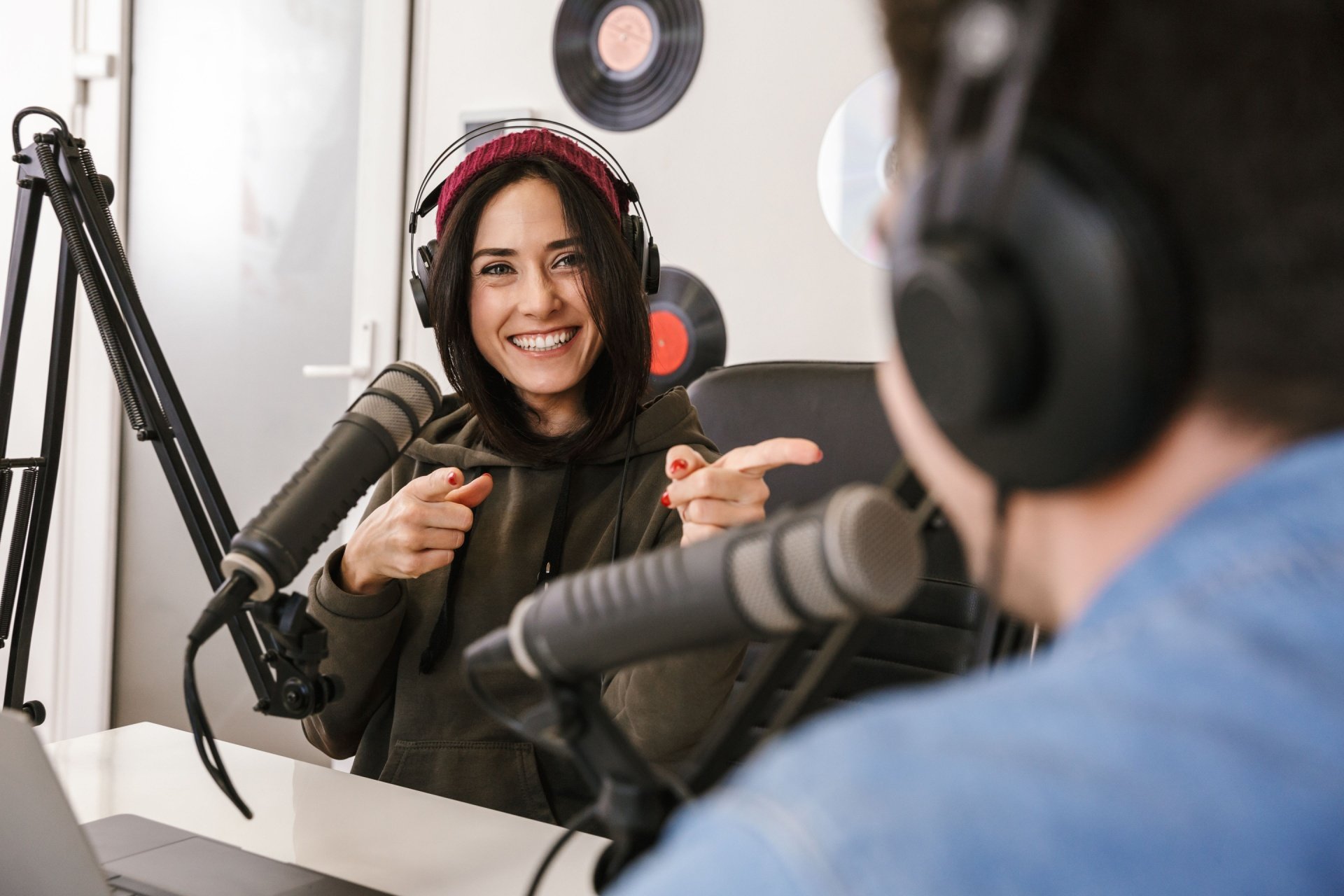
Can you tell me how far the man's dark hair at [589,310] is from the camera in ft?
4.06

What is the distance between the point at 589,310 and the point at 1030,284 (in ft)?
3.23

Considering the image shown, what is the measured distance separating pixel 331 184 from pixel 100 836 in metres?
2.06

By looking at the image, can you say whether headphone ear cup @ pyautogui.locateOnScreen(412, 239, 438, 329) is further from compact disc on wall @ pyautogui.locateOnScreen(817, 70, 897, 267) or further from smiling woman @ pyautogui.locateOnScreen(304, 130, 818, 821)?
compact disc on wall @ pyautogui.locateOnScreen(817, 70, 897, 267)

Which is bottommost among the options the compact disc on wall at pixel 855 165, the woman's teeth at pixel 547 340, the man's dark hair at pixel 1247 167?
the woman's teeth at pixel 547 340

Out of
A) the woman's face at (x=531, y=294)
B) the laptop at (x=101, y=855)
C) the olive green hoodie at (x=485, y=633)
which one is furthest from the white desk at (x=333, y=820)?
the woman's face at (x=531, y=294)

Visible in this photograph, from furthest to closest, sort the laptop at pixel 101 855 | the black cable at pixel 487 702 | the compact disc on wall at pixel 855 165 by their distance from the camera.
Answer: the compact disc on wall at pixel 855 165 → the laptop at pixel 101 855 → the black cable at pixel 487 702

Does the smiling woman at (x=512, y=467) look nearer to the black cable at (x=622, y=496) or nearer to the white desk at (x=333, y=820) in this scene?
the black cable at (x=622, y=496)

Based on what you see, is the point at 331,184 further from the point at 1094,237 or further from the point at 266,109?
the point at 1094,237

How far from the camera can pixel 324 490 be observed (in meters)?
0.70

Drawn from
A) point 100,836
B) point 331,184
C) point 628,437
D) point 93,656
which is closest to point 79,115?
point 331,184

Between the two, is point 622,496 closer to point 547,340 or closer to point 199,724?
point 547,340

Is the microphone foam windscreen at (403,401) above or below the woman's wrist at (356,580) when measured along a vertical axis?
above

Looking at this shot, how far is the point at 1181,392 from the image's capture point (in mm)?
A: 277

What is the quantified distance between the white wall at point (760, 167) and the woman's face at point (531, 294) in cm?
85
